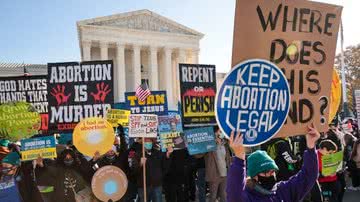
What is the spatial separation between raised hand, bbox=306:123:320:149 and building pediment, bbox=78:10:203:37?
51503 millimetres

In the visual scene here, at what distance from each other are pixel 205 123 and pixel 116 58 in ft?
159

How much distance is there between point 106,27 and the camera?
173ft

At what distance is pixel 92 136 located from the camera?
6023mm

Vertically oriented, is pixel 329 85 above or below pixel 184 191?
above

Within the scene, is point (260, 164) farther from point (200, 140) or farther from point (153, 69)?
point (153, 69)

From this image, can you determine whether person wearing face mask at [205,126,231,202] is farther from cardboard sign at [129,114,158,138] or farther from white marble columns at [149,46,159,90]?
white marble columns at [149,46,159,90]

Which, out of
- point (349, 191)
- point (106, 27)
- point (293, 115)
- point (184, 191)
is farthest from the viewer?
point (106, 27)

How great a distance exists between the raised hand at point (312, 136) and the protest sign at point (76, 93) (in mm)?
4257

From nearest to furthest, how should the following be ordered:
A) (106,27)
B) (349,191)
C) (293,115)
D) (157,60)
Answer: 1. (293,115)
2. (349,191)
3. (106,27)
4. (157,60)

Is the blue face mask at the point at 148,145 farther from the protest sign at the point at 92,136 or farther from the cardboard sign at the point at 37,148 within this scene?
the cardboard sign at the point at 37,148

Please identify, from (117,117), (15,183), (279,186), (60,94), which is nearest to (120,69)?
(117,117)

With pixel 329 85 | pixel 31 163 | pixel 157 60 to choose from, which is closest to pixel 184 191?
pixel 31 163

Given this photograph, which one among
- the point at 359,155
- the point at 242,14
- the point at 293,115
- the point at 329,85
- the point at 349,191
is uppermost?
the point at 242,14

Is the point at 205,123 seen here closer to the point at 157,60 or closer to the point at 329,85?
the point at 329,85
